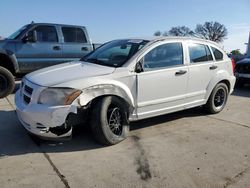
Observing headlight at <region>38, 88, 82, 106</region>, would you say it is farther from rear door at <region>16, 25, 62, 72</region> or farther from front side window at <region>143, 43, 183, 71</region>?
rear door at <region>16, 25, 62, 72</region>

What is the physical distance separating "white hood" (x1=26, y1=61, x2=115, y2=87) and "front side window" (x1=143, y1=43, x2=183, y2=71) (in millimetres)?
690

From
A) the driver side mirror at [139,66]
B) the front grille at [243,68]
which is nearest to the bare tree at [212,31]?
the front grille at [243,68]

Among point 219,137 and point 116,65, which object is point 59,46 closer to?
point 116,65

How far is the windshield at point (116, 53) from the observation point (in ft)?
14.8

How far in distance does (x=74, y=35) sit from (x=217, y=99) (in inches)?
177

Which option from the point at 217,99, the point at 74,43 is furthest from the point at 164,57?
the point at 74,43

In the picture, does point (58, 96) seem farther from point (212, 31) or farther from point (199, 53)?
point (212, 31)

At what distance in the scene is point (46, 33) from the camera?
7.68 m

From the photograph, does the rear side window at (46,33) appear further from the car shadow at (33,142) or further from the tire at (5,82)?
the car shadow at (33,142)

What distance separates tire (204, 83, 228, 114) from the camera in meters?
5.80

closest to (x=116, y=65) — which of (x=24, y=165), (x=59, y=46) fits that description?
(x=24, y=165)

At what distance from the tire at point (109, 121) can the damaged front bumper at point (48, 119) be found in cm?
34

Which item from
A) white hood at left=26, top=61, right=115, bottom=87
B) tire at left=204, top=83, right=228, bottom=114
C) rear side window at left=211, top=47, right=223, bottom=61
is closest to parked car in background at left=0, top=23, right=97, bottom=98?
white hood at left=26, top=61, right=115, bottom=87

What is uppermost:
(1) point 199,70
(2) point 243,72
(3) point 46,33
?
(3) point 46,33
